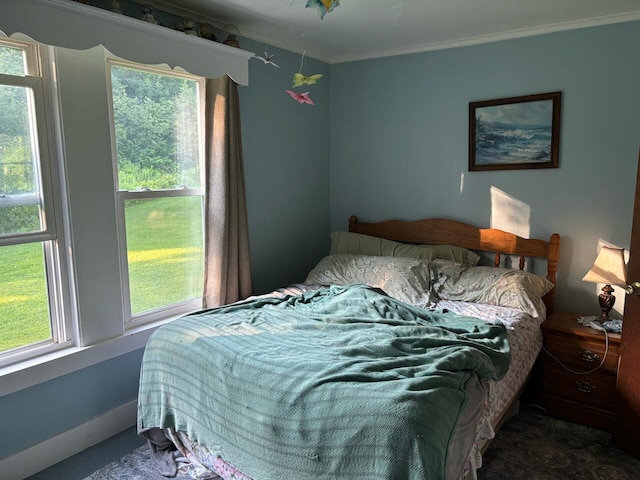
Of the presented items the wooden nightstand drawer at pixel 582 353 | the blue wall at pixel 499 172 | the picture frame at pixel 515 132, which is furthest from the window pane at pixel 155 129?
the wooden nightstand drawer at pixel 582 353

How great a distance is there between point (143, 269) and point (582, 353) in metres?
2.68

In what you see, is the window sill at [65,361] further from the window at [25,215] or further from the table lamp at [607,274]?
the table lamp at [607,274]

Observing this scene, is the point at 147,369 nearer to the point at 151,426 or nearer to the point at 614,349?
the point at 151,426

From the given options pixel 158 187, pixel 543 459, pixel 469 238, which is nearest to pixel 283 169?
pixel 158 187

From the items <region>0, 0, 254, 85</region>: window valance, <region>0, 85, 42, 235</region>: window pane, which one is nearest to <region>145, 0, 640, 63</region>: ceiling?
<region>0, 0, 254, 85</region>: window valance

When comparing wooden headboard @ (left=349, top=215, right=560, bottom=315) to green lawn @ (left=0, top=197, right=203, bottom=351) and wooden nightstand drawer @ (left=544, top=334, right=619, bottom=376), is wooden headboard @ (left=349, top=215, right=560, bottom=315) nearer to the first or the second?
wooden nightstand drawer @ (left=544, top=334, right=619, bottom=376)

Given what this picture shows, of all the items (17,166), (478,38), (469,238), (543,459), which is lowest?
(543,459)

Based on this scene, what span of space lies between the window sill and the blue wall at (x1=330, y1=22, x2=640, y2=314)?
6.79 feet

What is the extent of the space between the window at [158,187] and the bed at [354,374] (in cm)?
56

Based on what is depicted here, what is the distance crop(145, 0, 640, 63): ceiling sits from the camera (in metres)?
2.65

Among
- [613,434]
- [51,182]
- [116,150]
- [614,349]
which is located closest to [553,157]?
[614,349]

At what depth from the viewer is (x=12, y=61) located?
215cm

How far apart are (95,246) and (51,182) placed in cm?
39

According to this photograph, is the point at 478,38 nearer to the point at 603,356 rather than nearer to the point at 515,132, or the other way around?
the point at 515,132
